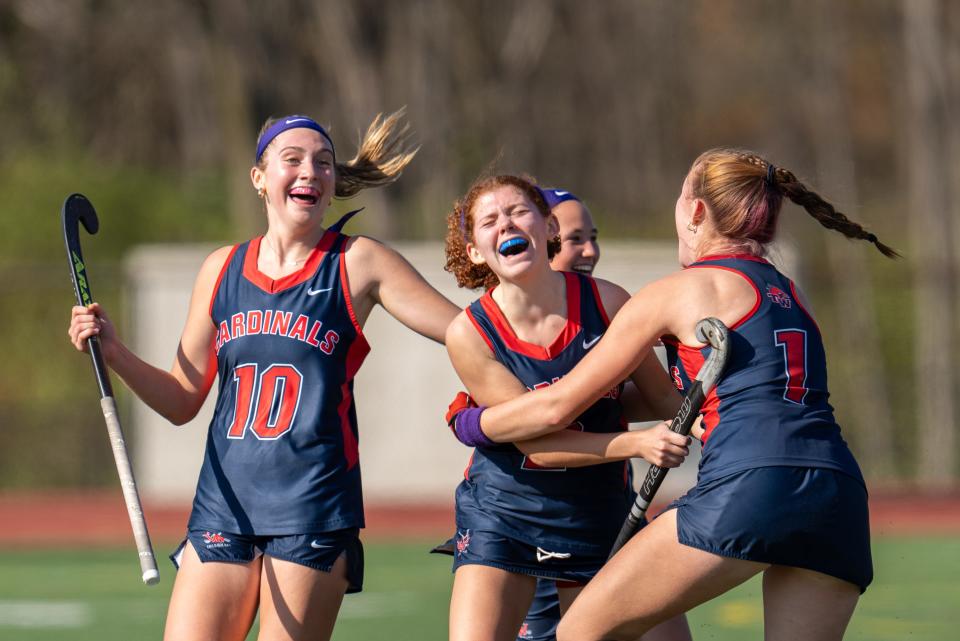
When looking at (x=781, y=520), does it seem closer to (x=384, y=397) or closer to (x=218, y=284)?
(x=218, y=284)

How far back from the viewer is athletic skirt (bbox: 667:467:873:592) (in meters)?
3.63

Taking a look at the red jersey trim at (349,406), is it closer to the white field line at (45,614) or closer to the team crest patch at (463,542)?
the team crest patch at (463,542)

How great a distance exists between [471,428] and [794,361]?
3.15 feet

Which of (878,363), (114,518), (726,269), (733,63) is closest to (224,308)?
(726,269)

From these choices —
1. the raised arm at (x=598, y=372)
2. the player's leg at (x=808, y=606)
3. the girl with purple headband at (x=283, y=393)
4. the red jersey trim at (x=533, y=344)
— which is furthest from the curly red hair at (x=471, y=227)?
the player's leg at (x=808, y=606)

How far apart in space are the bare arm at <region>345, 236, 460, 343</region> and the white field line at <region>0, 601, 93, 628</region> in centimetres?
443

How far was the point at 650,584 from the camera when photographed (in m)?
3.74

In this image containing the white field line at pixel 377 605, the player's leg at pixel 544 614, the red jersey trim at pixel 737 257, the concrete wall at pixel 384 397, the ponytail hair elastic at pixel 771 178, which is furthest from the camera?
the concrete wall at pixel 384 397

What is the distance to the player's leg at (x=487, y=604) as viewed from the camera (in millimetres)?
4266

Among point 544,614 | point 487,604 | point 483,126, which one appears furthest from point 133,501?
point 483,126

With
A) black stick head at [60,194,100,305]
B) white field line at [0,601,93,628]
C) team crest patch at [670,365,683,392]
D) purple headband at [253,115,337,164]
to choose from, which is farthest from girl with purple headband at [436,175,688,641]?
white field line at [0,601,93,628]

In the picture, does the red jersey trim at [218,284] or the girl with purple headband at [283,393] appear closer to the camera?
the girl with purple headband at [283,393]

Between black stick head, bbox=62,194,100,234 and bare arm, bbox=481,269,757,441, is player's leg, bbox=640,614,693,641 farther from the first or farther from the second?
black stick head, bbox=62,194,100,234

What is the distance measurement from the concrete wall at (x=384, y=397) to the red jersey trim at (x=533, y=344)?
9.39 metres
